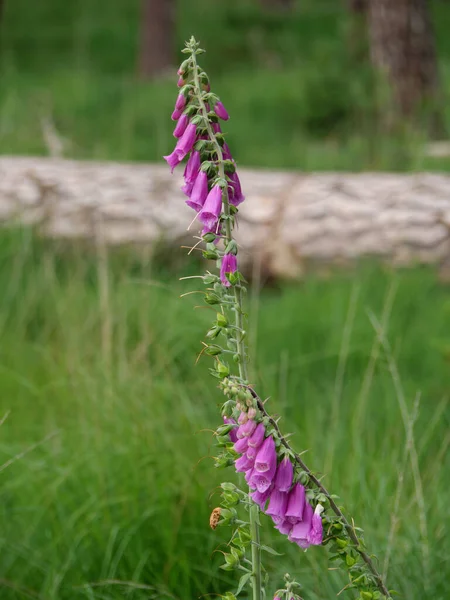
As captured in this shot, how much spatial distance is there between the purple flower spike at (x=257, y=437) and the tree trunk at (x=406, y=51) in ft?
21.2

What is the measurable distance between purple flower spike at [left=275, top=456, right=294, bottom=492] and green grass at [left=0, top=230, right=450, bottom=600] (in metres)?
0.94

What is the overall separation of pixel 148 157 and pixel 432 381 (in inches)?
159

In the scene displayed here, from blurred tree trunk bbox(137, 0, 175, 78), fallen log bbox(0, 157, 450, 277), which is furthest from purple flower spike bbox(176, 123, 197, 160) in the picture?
blurred tree trunk bbox(137, 0, 175, 78)

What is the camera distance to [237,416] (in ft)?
4.20

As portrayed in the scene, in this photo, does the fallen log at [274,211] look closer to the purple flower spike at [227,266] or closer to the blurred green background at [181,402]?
the blurred green background at [181,402]

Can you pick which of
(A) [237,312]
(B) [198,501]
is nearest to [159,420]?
(B) [198,501]

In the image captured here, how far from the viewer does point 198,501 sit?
8.18ft

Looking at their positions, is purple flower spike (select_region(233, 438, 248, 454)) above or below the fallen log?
below

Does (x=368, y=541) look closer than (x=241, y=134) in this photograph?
Yes

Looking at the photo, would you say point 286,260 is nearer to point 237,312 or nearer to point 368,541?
point 368,541

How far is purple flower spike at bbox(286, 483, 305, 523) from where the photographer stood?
4.13 ft

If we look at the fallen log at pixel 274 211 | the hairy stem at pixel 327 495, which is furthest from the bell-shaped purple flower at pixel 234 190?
the fallen log at pixel 274 211

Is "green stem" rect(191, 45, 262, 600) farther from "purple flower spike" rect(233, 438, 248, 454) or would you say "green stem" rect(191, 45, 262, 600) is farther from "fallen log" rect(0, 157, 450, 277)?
"fallen log" rect(0, 157, 450, 277)

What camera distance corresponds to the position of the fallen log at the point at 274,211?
4.58 m
